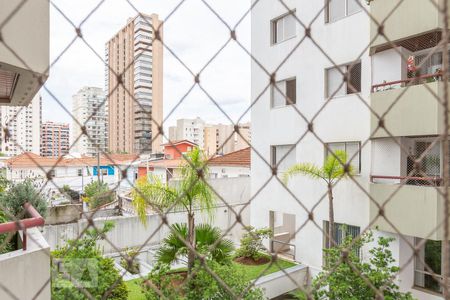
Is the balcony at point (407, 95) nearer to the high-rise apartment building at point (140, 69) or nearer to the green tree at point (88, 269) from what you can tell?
the high-rise apartment building at point (140, 69)

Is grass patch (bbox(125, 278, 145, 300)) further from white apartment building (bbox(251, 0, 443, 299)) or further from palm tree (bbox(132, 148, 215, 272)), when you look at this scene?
white apartment building (bbox(251, 0, 443, 299))

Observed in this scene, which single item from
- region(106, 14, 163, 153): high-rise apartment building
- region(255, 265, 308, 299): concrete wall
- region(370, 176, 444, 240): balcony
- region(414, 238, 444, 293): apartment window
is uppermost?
region(106, 14, 163, 153): high-rise apartment building

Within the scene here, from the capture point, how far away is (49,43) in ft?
3.46

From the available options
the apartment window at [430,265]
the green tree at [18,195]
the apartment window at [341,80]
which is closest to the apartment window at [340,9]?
the apartment window at [341,80]

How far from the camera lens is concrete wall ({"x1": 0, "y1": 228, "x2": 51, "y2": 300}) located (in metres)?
1.21

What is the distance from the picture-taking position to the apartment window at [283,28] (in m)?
4.74

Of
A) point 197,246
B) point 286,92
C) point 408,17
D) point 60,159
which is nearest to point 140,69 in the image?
point 60,159

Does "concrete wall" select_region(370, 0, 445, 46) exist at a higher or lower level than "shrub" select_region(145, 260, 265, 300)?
higher

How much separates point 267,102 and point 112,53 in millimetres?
3850

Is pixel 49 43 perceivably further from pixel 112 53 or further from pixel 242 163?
pixel 242 163

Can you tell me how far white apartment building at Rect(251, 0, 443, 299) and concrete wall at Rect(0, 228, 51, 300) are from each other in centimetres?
174

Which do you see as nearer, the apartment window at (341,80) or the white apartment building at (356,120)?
the white apartment building at (356,120)

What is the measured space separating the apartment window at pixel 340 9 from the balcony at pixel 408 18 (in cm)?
50

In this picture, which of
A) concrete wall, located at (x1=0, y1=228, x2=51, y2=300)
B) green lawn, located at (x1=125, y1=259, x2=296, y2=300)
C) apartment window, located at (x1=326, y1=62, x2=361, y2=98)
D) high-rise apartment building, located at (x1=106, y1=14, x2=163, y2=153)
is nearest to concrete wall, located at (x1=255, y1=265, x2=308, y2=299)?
green lawn, located at (x1=125, y1=259, x2=296, y2=300)
